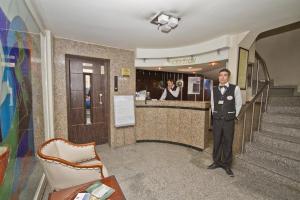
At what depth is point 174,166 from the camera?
2.79 m

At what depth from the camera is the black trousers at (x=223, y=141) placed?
8.30 ft

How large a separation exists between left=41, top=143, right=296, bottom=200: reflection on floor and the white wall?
2887mm

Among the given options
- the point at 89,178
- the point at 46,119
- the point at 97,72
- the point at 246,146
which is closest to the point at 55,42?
the point at 97,72

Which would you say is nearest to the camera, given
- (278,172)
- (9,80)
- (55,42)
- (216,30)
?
(9,80)

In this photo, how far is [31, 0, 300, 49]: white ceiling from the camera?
1875 millimetres

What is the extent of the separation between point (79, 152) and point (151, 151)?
5.90 feet

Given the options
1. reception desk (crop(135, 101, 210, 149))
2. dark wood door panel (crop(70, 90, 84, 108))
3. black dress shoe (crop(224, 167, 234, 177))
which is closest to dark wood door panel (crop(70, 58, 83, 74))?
dark wood door panel (crop(70, 90, 84, 108))

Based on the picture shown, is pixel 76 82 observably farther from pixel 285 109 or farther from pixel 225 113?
pixel 285 109

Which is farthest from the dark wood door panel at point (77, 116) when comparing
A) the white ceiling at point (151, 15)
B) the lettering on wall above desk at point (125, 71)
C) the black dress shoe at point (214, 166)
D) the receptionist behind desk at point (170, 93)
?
the black dress shoe at point (214, 166)

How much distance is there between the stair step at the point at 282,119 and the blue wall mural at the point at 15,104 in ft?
13.2

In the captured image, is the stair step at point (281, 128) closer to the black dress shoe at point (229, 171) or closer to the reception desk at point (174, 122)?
the reception desk at point (174, 122)

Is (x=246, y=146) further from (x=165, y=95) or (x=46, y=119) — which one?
(x=46, y=119)

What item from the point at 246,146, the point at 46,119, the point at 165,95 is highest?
the point at 165,95

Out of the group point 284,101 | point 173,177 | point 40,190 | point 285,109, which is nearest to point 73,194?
point 40,190
